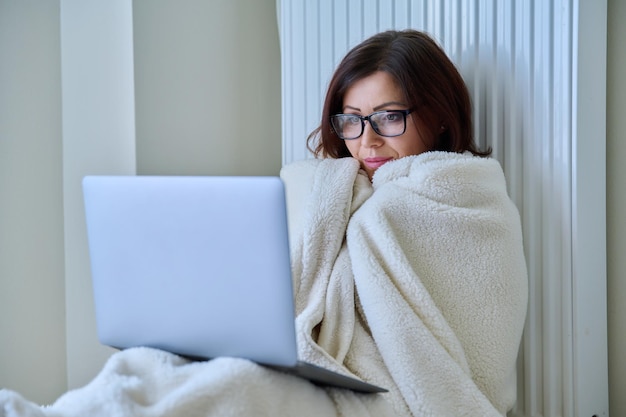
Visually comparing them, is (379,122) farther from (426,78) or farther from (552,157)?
(552,157)

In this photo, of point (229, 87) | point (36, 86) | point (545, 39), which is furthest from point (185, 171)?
point (545, 39)

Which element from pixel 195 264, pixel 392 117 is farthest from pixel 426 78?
pixel 195 264

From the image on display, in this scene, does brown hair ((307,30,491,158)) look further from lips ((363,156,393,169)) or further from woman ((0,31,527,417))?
lips ((363,156,393,169))

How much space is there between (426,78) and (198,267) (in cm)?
74

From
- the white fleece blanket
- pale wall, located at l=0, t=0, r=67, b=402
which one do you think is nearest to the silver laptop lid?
the white fleece blanket

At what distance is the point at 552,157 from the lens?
1.39 m

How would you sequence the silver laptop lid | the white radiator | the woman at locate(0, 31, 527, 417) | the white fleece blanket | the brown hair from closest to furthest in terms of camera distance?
the silver laptop lid, the woman at locate(0, 31, 527, 417), the white fleece blanket, the white radiator, the brown hair

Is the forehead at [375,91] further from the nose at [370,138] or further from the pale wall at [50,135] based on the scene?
the pale wall at [50,135]

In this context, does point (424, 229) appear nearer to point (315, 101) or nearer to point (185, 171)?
point (315, 101)

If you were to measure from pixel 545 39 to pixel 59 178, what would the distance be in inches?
53.9

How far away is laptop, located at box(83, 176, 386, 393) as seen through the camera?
0.93 m

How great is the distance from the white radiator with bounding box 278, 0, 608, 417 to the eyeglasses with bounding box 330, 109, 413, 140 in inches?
7.6

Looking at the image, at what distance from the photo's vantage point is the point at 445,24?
1625 millimetres

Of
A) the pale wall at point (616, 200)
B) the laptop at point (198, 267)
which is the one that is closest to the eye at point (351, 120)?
the pale wall at point (616, 200)
